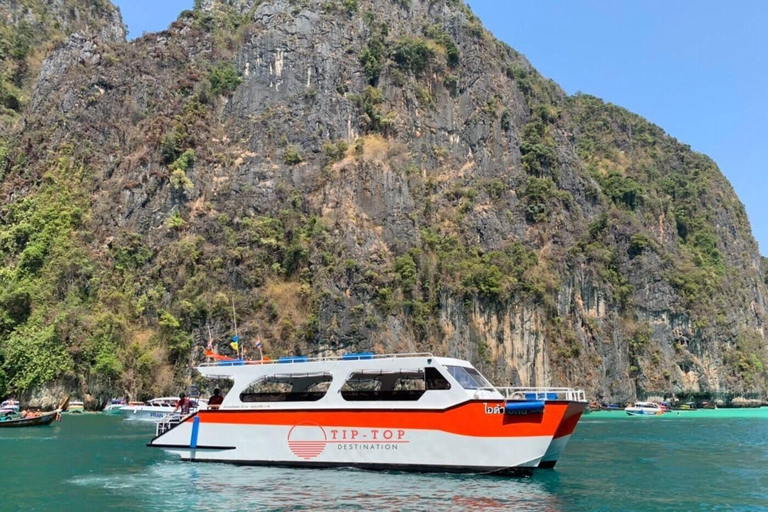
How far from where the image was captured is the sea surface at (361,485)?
18141 mm

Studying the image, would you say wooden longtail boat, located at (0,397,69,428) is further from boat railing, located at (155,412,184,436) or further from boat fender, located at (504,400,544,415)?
boat fender, located at (504,400,544,415)

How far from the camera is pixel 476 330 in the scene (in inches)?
2906

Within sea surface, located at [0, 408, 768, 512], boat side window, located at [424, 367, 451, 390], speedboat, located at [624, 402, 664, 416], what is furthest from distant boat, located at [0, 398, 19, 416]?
speedboat, located at [624, 402, 664, 416]

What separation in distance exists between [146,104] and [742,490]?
80.8m

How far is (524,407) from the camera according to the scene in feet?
69.3

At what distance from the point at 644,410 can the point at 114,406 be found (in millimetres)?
54411

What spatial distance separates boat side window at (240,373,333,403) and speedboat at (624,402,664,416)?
58.1 m

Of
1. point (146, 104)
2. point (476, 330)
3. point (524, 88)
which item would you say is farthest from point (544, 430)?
point (524, 88)

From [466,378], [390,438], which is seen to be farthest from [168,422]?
[466,378]

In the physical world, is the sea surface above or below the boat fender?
below

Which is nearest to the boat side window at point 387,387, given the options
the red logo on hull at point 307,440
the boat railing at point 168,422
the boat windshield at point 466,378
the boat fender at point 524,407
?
the boat windshield at point 466,378

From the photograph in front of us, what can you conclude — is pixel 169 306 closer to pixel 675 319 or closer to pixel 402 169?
pixel 402 169

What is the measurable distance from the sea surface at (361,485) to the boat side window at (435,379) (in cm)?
278

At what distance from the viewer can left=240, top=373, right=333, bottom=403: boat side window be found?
23.9m
